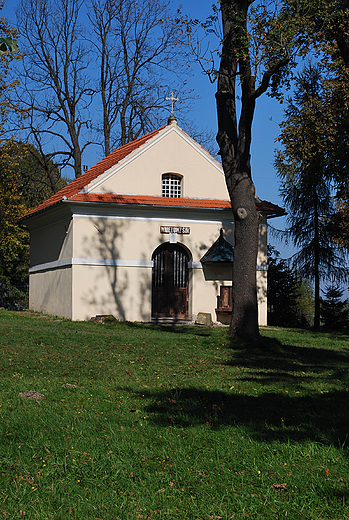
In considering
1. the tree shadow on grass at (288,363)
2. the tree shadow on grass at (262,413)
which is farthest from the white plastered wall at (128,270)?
the tree shadow on grass at (262,413)

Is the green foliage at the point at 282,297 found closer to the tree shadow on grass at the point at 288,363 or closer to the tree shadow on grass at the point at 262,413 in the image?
the tree shadow on grass at the point at 288,363

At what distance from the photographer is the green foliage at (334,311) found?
2873 cm

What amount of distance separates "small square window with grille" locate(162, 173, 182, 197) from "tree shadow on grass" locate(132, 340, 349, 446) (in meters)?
13.1

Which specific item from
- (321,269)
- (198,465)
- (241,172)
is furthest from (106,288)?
(198,465)

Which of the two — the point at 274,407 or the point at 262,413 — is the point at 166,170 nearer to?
the point at 274,407

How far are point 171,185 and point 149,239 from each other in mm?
2572

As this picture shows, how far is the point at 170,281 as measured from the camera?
2248 cm

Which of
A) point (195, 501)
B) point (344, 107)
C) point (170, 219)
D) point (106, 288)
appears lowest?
point (195, 501)

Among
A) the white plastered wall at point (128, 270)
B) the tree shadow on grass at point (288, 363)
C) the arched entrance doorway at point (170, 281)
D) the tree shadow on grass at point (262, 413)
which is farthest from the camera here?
the arched entrance doorway at point (170, 281)

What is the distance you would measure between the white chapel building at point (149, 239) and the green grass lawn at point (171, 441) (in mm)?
10589

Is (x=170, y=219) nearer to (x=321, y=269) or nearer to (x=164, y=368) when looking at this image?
(x=321, y=269)

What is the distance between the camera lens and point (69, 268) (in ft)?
69.1

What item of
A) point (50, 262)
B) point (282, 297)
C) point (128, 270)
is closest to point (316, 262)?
point (282, 297)

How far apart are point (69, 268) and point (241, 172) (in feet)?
29.5
